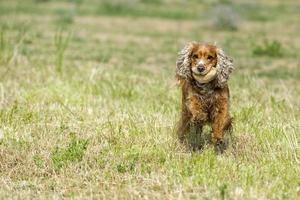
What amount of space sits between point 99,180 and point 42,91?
348 cm

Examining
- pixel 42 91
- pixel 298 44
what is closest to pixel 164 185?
pixel 42 91

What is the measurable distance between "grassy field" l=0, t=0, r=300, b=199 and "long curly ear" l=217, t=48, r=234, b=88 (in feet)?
2.21

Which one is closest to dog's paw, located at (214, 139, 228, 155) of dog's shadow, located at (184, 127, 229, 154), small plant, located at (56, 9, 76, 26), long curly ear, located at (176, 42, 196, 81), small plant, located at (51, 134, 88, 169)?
dog's shadow, located at (184, 127, 229, 154)

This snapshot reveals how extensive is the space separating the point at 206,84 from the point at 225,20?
15.3 meters

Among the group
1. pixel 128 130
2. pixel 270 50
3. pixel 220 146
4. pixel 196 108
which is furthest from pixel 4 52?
pixel 270 50

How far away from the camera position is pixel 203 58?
19.8ft

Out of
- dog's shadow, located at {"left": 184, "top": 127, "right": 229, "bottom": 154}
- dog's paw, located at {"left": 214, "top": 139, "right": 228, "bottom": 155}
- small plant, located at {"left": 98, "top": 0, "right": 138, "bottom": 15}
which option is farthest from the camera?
small plant, located at {"left": 98, "top": 0, "right": 138, "bottom": 15}

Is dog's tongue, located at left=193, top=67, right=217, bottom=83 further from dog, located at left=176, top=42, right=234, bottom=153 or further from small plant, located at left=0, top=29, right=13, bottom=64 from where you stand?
small plant, located at left=0, top=29, right=13, bottom=64

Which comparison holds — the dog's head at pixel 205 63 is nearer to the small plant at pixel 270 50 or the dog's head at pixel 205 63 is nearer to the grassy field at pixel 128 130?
the grassy field at pixel 128 130

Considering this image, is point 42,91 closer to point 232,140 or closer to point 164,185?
point 232,140

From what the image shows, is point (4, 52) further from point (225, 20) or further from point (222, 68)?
point (225, 20)

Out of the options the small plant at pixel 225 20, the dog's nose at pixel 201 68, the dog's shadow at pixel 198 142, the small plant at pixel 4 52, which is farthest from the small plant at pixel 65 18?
the dog's nose at pixel 201 68

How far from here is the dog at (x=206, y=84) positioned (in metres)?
6.04

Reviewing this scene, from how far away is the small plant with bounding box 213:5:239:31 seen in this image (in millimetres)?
21078
